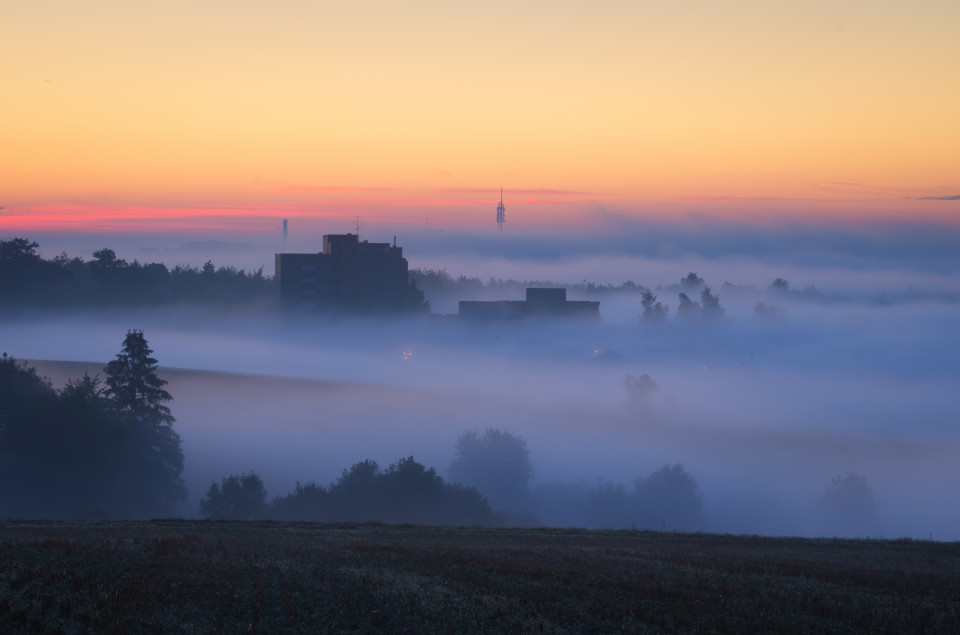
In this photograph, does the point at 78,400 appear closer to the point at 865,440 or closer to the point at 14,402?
the point at 14,402

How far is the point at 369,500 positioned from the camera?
3204 inches

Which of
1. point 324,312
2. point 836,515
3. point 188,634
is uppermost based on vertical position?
point 324,312

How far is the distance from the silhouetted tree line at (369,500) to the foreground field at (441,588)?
151 ft

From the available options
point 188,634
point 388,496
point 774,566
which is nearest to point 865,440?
point 388,496

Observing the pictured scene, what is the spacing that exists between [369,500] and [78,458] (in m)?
27.1

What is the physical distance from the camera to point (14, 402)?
261 feet

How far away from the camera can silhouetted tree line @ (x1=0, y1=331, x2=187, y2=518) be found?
74.0 m

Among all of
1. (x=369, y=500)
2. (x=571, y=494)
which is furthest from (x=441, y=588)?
(x=571, y=494)

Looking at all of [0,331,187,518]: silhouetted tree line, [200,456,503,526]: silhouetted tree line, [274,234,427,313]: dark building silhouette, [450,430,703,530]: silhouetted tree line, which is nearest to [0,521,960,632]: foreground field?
[200,456,503,526]: silhouetted tree line

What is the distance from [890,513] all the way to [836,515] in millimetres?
8567

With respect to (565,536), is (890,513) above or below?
below

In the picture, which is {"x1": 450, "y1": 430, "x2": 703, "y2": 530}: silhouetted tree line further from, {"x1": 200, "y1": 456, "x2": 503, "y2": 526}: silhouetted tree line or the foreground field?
the foreground field

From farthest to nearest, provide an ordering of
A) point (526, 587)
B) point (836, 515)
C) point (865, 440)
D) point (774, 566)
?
point (865, 440) → point (836, 515) → point (774, 566) → point (526, 587)

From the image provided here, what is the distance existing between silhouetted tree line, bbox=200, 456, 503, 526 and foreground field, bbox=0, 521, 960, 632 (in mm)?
46176
